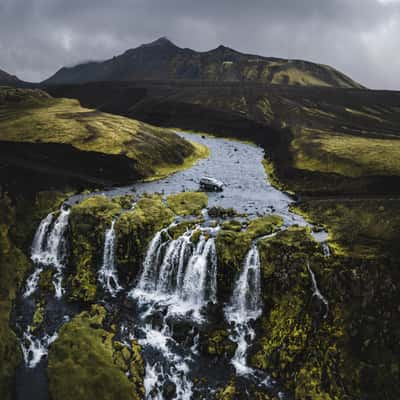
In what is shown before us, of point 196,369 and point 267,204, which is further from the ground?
point 267,204

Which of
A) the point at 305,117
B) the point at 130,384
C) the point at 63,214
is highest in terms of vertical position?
the point at 305,117

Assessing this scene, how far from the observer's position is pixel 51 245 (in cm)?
4212

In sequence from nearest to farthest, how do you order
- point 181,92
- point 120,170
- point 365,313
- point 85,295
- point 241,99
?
point 365,313
point 85,295
point 120,170
point 241,99
point 181,92

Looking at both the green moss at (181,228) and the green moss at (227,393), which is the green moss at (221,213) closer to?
the green moss at (181,228)

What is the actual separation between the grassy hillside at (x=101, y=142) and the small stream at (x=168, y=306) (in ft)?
70.9

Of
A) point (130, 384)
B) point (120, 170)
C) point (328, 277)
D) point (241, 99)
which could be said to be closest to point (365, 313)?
point (328, 277)

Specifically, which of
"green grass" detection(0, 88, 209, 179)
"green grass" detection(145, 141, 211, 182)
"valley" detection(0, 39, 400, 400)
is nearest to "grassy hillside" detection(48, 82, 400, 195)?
"valley" detection(0, 39, 400, 400)

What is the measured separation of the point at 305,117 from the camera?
12469 centimetres

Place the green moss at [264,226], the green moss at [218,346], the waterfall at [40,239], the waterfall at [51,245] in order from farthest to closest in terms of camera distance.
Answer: the waterfall at [40,239], the waterfall at [51,245], the green moss at [264,226], the green moss at [218,346]

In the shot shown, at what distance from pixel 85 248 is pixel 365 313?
31328 millimetres

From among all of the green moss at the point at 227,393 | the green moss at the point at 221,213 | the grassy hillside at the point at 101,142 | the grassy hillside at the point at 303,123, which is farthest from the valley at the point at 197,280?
the grassy hillside at the point at 101,142

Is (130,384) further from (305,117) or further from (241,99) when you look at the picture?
(241,99)

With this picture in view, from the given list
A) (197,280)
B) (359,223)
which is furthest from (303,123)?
(197,280)

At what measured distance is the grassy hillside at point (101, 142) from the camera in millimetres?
66438
